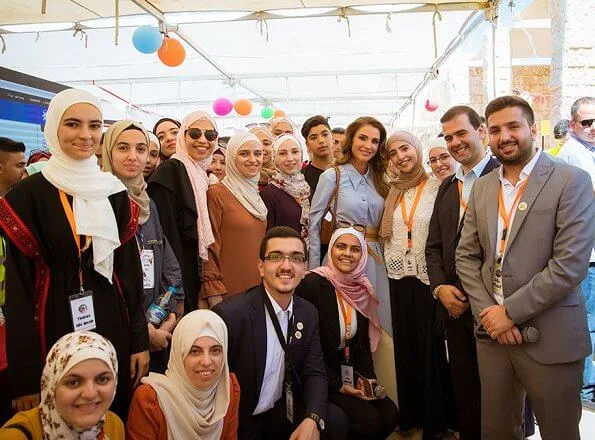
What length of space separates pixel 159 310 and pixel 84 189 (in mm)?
803

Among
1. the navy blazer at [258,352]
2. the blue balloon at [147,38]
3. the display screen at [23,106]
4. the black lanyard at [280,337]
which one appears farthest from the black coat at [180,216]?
the blue balloon at [147,38]

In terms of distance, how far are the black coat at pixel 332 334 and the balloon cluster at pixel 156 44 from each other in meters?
3.19

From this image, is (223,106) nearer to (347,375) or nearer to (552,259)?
(347,375)

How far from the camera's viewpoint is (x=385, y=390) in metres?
2.98

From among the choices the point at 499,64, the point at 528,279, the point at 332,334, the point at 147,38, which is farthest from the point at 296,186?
the point at 499,64

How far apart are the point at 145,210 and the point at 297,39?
5.43 m

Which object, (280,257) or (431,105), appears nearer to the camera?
(280,257)

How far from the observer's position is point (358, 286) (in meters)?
2.92

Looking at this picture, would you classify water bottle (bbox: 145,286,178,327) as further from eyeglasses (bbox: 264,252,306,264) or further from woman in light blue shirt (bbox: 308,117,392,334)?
woman in light blue shirt (bbox: 308,117,392,334)

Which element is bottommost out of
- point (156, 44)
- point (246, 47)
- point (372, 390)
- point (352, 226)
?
point (372, 390)

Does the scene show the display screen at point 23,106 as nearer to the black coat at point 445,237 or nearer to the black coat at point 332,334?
the black coat at point 332,334

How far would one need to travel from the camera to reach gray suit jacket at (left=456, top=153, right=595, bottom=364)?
2061mm

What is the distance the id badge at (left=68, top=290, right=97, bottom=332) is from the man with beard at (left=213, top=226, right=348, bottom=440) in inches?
25.4

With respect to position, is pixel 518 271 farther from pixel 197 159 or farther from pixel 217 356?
pixel 197 159
